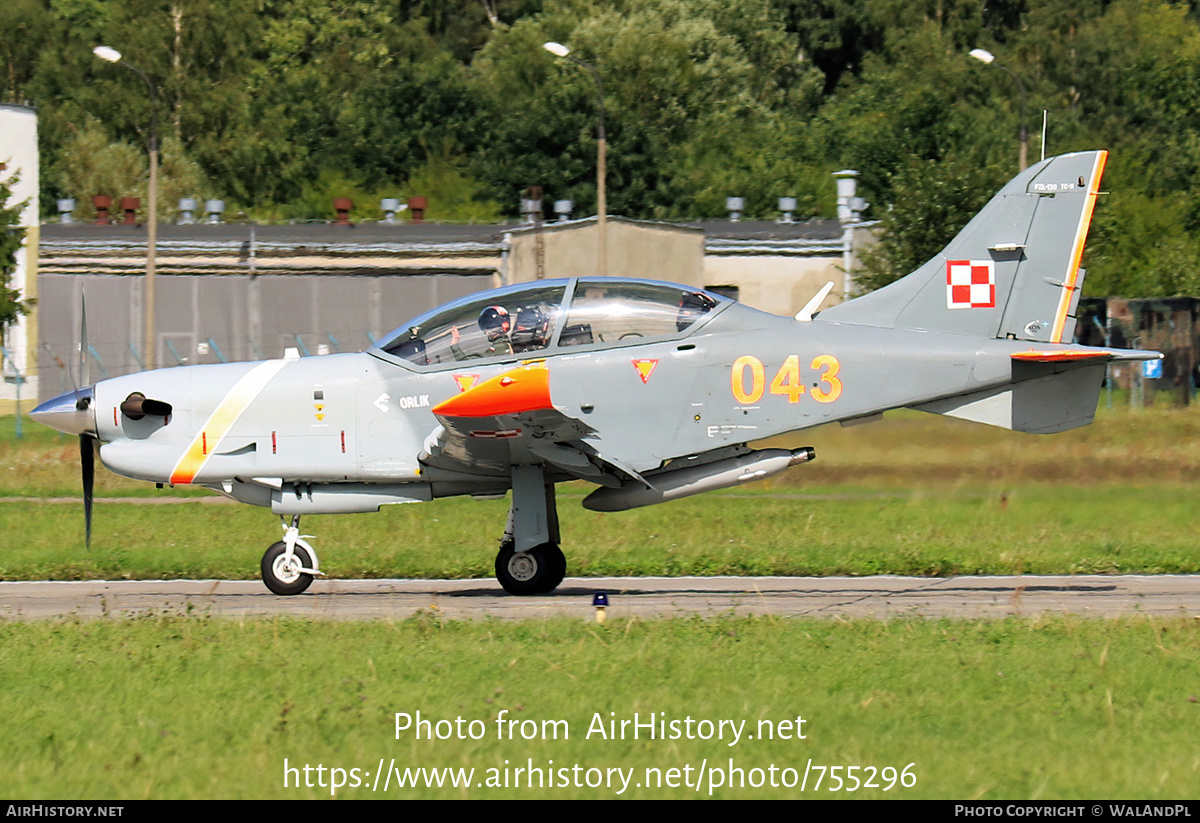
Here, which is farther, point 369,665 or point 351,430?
point 351,430

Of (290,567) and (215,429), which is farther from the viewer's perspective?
(290,567)

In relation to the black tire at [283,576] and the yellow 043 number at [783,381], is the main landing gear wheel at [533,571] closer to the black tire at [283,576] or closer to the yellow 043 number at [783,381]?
the black tire at [283,576]

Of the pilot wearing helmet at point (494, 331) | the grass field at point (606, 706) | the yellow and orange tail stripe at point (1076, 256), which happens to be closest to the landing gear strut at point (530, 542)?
the pilot wearing helmet at point (494, 331)


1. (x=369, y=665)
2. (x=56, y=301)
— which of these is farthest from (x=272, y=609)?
(x=56, y=301)

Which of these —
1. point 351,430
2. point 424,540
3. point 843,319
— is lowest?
point 424,540

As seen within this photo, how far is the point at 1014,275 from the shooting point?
13461 mm

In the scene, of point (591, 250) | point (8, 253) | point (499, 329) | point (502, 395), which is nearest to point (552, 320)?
point (499, 329)

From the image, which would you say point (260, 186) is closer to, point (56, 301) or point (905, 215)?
point (56, 301)

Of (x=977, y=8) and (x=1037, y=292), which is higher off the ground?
(x=977, y=8)

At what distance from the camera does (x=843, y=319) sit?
13.5 meters

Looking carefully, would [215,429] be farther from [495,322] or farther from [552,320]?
[552,320]

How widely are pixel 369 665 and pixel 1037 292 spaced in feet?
22.7

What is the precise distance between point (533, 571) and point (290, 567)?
81.9 inches

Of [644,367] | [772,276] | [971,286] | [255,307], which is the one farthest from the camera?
[772,276]
